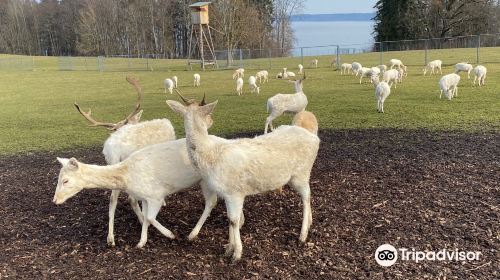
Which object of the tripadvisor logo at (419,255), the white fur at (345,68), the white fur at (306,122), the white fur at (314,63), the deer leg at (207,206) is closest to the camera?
the tripadvisor logo at (419,255)

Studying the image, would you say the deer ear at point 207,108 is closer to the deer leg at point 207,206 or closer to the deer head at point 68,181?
the deer leg at point 207,206

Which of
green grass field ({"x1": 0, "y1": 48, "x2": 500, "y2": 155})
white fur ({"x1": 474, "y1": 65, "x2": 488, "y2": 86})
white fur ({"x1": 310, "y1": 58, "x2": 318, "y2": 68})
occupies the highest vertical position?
white fur ({"x1": 310, "y1": 58, "x2": 318, "y2": 68})

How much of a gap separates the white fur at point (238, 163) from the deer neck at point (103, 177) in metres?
1.11

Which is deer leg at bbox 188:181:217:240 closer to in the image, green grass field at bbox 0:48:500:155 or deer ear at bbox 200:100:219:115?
deer ear at bbox 200:100:219:115

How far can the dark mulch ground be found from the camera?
5223 mm

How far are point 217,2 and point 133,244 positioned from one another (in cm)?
6067

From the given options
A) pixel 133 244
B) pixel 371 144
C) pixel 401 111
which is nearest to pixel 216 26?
pixel 401 111

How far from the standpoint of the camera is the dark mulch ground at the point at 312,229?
17.1 feet

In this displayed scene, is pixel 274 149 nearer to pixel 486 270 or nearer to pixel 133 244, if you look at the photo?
pixel 133 244

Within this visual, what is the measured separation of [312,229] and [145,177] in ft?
7.93

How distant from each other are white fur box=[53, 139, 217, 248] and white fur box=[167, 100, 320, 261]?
62 centimetres

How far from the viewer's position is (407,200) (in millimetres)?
6840

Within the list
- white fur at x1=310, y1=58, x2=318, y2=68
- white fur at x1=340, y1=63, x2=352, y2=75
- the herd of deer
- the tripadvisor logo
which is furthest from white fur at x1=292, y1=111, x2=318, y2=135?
white fur at x1=310, y1=58, x2=318, y2=68

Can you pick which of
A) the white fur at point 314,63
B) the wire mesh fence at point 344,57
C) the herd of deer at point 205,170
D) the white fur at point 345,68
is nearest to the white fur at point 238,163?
the herd of deer at point 205,170
